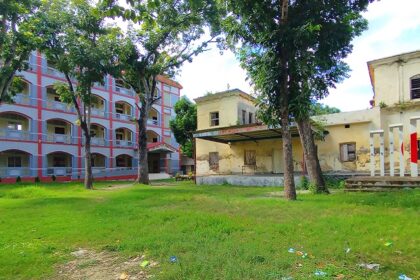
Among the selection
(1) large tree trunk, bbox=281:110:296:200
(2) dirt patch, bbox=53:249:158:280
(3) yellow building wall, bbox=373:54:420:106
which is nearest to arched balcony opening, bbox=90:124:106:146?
(3) yellow building wall, bbox=373:54:420:106

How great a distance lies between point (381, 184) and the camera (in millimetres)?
14219

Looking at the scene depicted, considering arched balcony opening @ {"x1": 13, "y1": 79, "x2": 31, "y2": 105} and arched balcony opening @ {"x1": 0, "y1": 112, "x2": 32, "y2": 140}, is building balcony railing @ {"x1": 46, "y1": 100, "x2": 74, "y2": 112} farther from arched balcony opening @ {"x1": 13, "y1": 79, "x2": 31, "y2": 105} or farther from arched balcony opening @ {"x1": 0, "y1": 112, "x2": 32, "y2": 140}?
arched balcony opening @ {"x1": 0, "y1": 112, "x2": 32, "y2": 140}

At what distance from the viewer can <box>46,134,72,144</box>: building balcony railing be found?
31241 mm

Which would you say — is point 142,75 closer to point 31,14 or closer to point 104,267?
point 31,14

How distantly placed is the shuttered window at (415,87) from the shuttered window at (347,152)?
13.2ft

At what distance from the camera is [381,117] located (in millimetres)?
18656

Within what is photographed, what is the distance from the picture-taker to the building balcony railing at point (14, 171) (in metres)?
28.0

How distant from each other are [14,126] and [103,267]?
2991 cm

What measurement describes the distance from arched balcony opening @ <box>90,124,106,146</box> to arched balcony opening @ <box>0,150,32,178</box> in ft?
22.1

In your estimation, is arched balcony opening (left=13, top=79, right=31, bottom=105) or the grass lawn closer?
the grass lawn

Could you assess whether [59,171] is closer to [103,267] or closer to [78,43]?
[78,43]

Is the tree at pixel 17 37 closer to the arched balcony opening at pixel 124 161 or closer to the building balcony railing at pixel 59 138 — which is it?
the building balcony railing at pixel 59 138

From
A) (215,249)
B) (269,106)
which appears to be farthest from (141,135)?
(215,249)

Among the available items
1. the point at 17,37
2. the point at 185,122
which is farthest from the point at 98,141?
the point at 17,37
